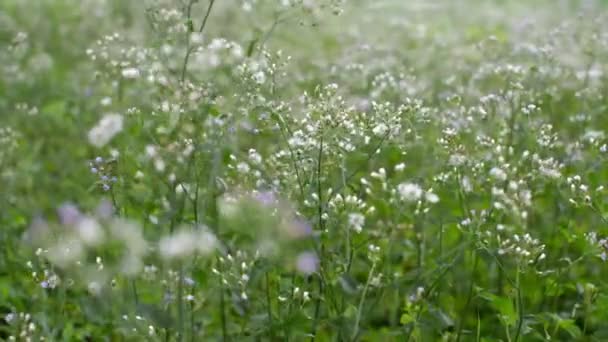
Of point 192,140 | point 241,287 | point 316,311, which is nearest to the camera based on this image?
point 192,140

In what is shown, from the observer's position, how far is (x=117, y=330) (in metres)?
3.08

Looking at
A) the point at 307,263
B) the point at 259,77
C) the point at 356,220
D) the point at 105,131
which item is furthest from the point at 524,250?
the point at 105,131

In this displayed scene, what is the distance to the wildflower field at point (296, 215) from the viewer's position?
2834mm

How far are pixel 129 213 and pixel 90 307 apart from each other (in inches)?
29.7

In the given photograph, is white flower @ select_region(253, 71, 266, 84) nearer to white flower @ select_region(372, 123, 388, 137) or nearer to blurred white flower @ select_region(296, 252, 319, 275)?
white flower @ select_region(372, 123, 388, 137)

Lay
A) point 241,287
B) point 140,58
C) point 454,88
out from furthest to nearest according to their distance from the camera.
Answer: point 454,88, point 140,58, point 241,287

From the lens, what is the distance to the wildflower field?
283cm

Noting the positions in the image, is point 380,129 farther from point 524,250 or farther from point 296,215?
point 524,250

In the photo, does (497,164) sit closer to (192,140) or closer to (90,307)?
(192,140)

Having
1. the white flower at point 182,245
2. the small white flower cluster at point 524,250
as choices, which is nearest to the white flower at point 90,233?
the white flower at point 182,245

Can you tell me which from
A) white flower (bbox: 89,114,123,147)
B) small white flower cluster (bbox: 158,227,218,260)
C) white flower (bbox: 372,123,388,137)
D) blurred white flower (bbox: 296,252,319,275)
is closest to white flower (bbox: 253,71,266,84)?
white flower (bbox: 372,123,388,137)

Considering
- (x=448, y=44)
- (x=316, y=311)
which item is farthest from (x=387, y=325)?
(x=448, y=44)

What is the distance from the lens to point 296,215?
3012mm

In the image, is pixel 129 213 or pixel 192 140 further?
pixel 129 213
